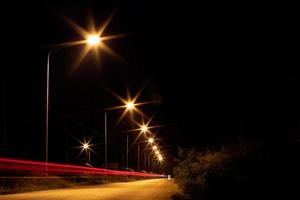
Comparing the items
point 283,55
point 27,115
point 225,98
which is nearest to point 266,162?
point 283,55

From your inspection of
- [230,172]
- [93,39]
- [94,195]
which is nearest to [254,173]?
[230,172]

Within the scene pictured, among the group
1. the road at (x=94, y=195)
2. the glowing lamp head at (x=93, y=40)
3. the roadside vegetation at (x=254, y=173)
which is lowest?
the road at (x=94, y=195)

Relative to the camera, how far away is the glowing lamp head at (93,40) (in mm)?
23891

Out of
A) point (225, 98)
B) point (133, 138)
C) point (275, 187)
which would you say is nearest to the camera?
point (275, 187)

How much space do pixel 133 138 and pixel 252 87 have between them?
2605 inches

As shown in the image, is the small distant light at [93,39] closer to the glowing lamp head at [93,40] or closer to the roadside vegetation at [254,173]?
the glowing lamp head at [93,40]

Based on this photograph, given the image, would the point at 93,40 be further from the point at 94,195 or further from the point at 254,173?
the point at 254,173

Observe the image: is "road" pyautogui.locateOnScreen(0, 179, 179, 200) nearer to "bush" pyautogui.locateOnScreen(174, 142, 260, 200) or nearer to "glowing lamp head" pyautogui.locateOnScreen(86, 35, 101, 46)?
"bush" pyautogui.locateOnScreen(174, 142, 260, 200)

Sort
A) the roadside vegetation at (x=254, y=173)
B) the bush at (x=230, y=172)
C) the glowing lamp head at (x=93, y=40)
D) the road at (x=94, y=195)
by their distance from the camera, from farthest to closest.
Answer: the glowing lamp head at (x=93, y=40), the road at (x=94, y=195), the bush at (x=230, y=172), the roadside vegetation at (x=254, y=173)

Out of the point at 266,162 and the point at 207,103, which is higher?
the point at 207,103

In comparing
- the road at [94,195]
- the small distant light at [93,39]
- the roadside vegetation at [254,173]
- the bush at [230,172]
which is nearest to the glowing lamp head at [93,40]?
the small distant light at [93,39]

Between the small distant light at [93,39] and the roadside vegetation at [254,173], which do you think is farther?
the small distant light at [93,39]

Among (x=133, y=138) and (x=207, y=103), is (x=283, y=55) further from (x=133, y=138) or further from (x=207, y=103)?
(x=133, y=138)

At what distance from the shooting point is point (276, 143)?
12.0 m
